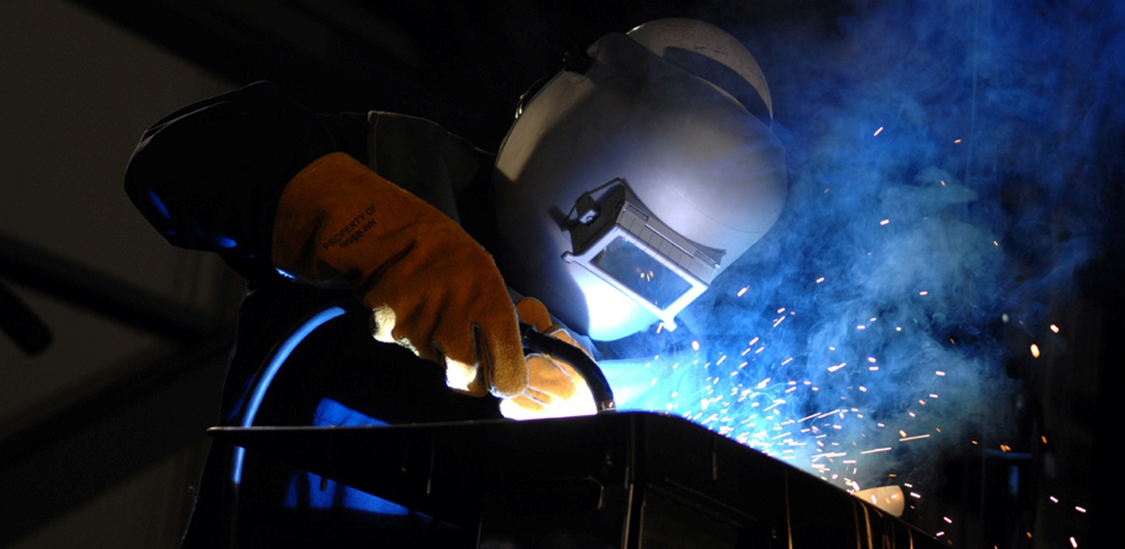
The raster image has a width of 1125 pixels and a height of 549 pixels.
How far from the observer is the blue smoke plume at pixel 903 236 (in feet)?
5.28

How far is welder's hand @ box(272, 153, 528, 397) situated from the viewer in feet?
3.62

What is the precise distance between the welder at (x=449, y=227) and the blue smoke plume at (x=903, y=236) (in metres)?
0.25

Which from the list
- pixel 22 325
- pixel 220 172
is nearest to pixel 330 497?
pixel 220 172

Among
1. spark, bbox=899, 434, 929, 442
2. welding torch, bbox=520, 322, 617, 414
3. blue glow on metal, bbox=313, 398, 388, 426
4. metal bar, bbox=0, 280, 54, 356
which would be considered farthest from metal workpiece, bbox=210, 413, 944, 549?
metal bar, bbox=0, 280, 54, 356

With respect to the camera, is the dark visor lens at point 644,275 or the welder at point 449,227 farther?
the dark visor lens at point 644,275

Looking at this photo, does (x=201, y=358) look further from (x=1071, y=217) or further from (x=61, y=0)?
(x=1071, y=217)

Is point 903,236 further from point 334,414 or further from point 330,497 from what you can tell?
point 330,497

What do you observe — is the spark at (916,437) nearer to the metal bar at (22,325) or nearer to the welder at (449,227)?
the welder at (449,227)

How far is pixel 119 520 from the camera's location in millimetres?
1953

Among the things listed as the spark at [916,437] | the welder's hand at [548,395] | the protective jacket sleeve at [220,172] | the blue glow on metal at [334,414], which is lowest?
the blue glow on metal at [334,414]

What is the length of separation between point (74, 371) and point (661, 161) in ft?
4.48

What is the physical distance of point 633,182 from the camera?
1.46 m

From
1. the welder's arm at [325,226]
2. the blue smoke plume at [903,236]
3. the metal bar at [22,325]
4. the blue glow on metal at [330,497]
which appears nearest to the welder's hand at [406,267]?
the welder's arm at [325,226]

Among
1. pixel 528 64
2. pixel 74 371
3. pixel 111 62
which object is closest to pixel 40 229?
pixel 74 371
